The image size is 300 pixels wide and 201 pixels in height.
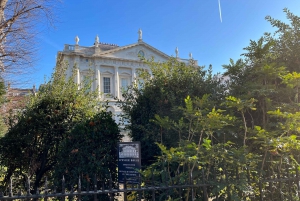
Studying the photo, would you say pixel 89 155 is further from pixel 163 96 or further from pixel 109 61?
pixel 109 61

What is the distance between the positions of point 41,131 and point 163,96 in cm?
254

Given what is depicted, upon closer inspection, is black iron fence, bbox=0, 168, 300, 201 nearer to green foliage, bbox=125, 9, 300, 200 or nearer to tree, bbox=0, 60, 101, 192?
green foliage, bbox=125, 9, 300, 200

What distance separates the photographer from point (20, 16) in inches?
233

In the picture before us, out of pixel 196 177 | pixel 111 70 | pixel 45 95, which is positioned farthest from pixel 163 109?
pixel 111 70

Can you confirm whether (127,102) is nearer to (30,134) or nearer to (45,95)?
(45,95)

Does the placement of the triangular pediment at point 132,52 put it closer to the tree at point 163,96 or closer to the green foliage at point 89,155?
the tree at point 163,96

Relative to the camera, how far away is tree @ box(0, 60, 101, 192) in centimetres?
453

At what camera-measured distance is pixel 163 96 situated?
4367 mm

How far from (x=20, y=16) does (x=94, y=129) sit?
410 cm

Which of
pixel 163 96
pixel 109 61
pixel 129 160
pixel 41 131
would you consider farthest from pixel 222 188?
pixel 109 61

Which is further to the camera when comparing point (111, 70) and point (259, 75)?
point (111, 70)

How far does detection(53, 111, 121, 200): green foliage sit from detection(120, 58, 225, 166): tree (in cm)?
71

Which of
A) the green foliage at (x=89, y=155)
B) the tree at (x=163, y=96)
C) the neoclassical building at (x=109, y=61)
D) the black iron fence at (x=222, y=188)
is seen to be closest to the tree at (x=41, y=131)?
the green foliage at (x=89, y=155)

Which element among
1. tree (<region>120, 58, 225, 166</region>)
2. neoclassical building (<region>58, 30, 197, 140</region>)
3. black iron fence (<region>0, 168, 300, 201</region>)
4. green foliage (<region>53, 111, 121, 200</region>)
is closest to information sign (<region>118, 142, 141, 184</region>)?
green foliage (<region>53, 111, 121, 200</region>)
